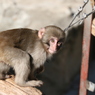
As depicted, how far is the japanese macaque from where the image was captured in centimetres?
345

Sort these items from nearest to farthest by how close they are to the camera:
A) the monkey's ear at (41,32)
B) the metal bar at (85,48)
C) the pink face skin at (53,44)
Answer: the pink face skin at (53,44)
the monkey's ear at (41,32)
the metal bar at (85,48)

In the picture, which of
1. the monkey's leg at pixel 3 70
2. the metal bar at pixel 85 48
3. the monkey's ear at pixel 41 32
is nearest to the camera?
the monkey's ear at pixel 41 32

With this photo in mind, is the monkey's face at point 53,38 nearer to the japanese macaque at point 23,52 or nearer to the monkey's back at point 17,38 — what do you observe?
the japanese macaque at point 23,52

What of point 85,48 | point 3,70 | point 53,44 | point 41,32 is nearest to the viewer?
point 53,44

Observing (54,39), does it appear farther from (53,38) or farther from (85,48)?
(85,48)

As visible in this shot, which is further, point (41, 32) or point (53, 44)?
point (41, 32)

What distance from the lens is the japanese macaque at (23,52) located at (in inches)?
136

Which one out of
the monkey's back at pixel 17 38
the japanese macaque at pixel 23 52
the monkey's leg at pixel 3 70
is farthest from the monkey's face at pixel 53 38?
the monkey's leg at pixel 3 70

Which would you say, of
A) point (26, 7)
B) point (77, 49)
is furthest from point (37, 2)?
point (77, 49)

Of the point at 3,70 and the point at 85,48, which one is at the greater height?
the point at 85,48

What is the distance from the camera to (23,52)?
3467 millimetres

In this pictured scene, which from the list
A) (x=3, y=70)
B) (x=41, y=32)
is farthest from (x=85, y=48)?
(x=3, y=70)

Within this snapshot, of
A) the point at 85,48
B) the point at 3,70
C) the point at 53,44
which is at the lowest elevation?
the point at 3,70

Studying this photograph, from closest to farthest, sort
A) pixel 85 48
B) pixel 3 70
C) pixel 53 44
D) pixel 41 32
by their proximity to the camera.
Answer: pixel 53 44 → pixel 41 32 → pixel 3 70 → pixel 85 48
